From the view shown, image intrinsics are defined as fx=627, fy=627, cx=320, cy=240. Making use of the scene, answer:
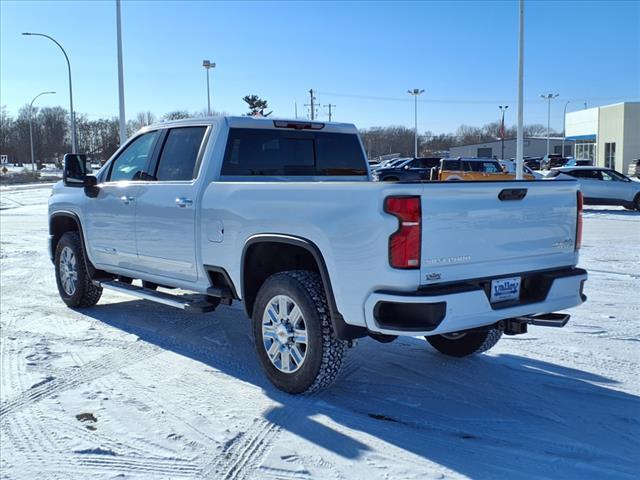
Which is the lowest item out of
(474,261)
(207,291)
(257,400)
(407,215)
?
A: (257,400)

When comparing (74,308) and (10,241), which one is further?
(10,241)

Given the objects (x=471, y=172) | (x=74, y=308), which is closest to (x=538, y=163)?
(x=471, y=172)

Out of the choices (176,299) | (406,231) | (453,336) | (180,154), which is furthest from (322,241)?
(180,154)

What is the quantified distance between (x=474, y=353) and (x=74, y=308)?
4.67 meters

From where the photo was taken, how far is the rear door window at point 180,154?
5703 mm

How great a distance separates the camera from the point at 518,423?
409 centimetres

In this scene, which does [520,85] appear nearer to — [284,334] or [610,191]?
[610,191]

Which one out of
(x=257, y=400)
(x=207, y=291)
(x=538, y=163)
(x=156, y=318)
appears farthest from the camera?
(x=538, y=163)

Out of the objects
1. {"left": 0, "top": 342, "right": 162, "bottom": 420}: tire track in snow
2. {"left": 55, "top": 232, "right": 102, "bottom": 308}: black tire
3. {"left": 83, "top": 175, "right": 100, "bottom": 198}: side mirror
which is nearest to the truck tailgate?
A: {"left": 0, "top": 342, "right": 162, "bottom": 420}: tire track in snow

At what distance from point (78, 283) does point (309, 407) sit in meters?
4.03

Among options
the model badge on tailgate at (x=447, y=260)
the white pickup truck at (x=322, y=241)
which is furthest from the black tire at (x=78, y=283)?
the model badge on tailgate at (x=447, y=260)

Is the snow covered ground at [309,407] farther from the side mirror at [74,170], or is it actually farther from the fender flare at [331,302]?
the side mirror at [74,170]

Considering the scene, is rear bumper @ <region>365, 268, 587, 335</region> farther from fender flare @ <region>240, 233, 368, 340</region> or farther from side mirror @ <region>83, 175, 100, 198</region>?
side mirror @ <region>83, 175, 100, 198</region>

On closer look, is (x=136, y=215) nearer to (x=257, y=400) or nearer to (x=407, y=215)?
(x=257, y=400)
